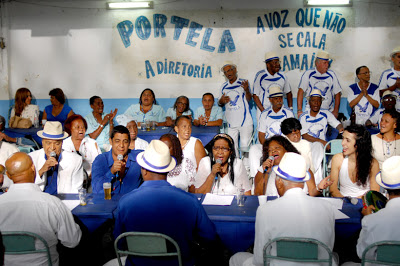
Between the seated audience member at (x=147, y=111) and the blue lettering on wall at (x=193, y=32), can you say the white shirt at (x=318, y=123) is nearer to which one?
the seated audience member at (x=147, y=111)

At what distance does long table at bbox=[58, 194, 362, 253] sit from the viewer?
A: 132 inches

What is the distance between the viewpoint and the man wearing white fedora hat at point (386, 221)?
106 inches

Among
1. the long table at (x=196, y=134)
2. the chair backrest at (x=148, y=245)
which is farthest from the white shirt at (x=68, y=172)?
the long table at (x=196, y=134)

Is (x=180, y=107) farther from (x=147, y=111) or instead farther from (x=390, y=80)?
(x=390, y=80)

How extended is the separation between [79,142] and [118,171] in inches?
50.1

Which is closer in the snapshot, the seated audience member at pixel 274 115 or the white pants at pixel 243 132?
the seated audience member at pixel 274 115

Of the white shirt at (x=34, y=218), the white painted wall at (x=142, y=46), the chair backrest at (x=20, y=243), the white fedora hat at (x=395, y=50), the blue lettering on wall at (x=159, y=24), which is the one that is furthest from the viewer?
the blue lettering on wall at (x=159, y=24)

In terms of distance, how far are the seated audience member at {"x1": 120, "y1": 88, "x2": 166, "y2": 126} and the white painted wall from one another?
108cm

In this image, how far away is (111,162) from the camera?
4305 mm

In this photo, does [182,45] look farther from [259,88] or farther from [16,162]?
[16,162]

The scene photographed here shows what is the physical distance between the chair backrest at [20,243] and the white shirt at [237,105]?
214 inches

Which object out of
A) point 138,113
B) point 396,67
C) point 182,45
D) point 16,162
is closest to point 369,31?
point 396,67

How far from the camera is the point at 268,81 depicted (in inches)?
301

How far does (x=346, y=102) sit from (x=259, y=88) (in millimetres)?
1852
